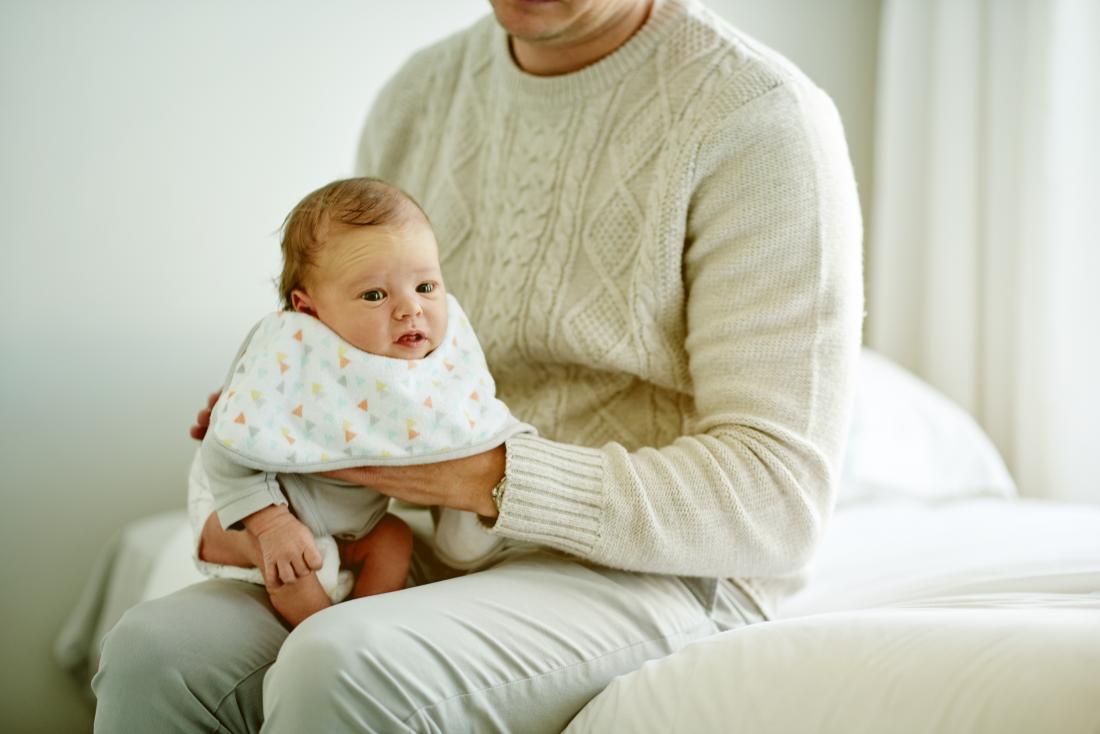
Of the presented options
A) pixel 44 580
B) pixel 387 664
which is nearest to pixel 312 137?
pixel 44 580

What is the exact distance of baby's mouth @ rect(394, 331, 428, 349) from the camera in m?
0.99

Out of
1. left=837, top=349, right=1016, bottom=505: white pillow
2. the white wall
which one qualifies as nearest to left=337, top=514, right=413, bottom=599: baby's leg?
the white wall

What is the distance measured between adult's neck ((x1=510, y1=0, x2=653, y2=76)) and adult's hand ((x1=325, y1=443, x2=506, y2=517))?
54 cm

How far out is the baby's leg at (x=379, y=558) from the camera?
3.40 ft

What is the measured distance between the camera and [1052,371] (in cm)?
201

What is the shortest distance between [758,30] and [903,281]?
0.70m

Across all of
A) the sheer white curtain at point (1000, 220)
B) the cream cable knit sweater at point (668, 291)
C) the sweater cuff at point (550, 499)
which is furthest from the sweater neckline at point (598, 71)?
the sheer white curtain at point (1000, 220)

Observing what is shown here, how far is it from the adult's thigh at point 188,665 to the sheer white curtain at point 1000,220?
164 cm

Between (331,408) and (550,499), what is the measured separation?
0.23m

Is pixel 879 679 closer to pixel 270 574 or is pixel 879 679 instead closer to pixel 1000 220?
pixel 270 574

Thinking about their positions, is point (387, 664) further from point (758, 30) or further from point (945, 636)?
point (758, 30)

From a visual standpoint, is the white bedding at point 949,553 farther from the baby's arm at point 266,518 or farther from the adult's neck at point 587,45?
the adult's neck at point 587,45

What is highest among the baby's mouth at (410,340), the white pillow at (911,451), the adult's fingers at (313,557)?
the baby's mouth at (410,340)

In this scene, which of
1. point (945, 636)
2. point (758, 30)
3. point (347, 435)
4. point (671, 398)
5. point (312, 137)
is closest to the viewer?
point (945, 636)
